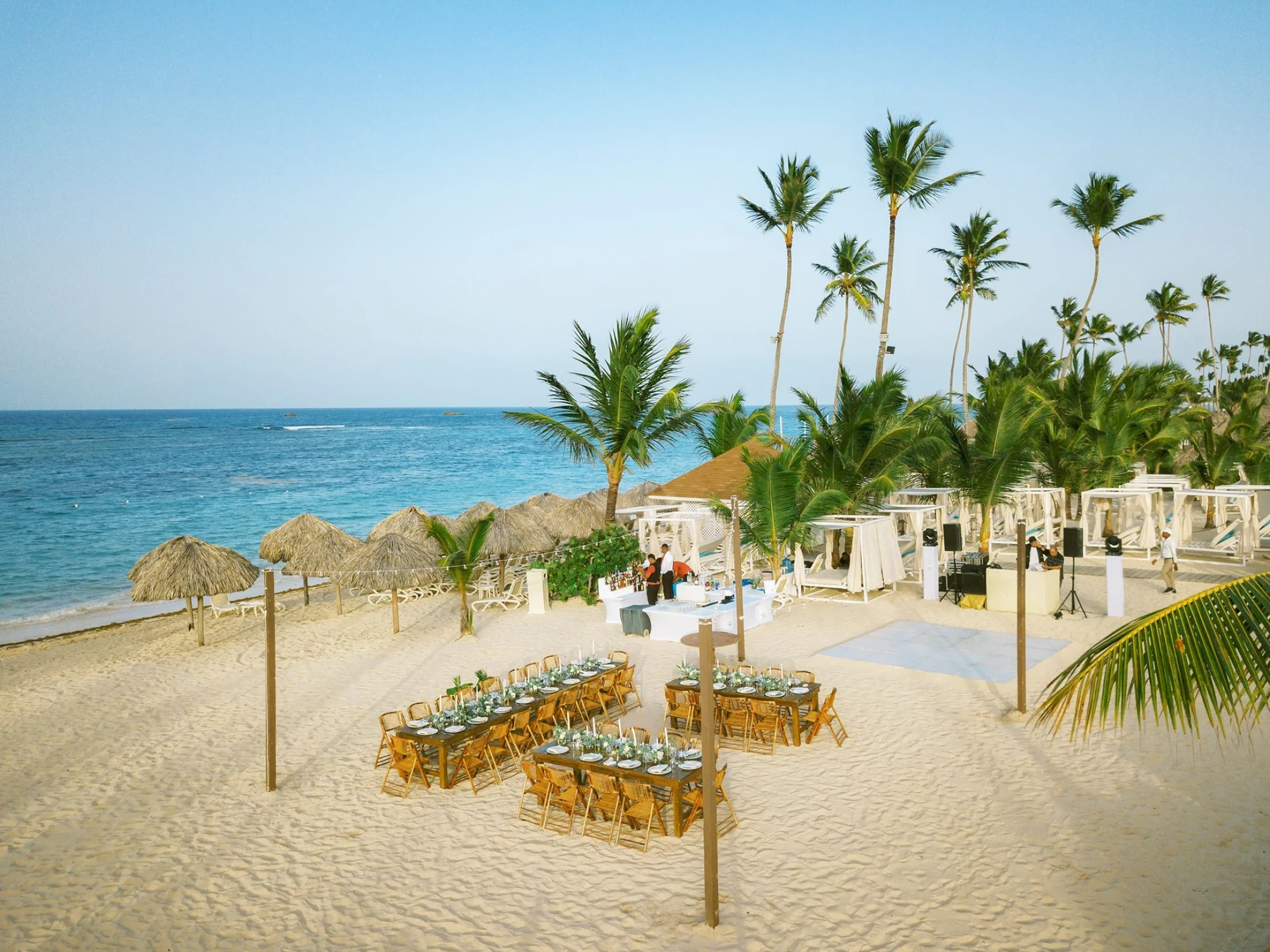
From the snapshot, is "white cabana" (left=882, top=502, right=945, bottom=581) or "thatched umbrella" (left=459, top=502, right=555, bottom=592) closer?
"white cabana" (left=882, top=502, right=945, bottom=581)

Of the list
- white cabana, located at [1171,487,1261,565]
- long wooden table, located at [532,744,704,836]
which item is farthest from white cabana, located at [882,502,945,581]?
long wooden table, located at [532,744,704,836]

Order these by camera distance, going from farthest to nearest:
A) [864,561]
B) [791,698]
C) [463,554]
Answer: [864,561], [463,554], [791,698]

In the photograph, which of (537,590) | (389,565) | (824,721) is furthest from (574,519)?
(824,721)

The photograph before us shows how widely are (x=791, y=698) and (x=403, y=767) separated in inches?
168

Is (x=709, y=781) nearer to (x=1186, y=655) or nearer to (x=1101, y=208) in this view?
(x=1186, y=655)

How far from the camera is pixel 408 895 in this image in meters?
6.53

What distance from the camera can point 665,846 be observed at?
23.7ft

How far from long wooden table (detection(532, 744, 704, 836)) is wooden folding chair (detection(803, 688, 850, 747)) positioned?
2390mm

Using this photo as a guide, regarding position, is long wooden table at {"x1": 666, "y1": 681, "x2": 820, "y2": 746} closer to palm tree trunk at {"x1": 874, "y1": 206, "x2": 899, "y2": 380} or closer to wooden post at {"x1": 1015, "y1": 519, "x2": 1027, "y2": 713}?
wooden post at {"x1": 1015, "y1": 519, "x2": 1027, "y2": 713}

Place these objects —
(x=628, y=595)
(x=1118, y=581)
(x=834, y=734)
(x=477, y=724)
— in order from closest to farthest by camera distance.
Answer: (x=477, y=724) < (x=834, y=734) < (x=1118, y=581) < (x=628, y=595)

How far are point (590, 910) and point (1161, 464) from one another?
30.2 meters

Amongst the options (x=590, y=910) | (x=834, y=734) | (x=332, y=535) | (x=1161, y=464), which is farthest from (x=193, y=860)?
(x=1161, y=464)

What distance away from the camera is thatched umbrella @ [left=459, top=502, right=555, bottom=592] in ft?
63.7

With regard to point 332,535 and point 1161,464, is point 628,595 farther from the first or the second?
point 1161,464
